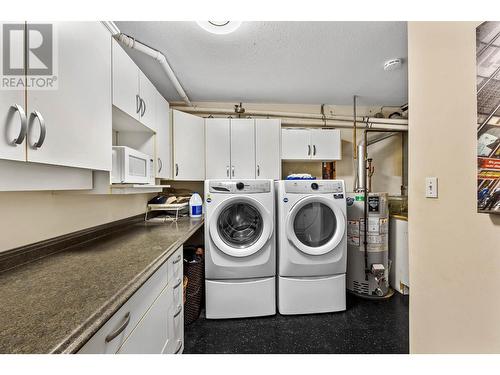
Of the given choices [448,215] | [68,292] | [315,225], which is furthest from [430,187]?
[68,292]

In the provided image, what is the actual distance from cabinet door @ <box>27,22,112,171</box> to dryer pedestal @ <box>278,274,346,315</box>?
1715 millimetres

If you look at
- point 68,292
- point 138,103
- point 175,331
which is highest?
point 138,103

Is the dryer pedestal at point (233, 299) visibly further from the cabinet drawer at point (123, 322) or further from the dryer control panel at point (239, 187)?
the cabinet drawer at point (123, 322)

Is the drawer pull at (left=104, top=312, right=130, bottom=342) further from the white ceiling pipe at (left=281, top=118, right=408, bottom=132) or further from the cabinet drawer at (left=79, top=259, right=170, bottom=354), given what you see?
the white ceiling pipe at (left=281, top=118, right=408, bottom=132)

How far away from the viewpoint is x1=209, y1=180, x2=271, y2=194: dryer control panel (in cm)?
186

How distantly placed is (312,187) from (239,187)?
67cm

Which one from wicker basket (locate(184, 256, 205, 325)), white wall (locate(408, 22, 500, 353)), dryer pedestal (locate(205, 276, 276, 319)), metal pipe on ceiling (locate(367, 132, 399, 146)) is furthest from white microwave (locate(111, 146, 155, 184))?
metal pipe on ceiling (locate(367, 132, 399, 146))

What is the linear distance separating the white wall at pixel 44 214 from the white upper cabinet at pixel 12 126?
0.43m

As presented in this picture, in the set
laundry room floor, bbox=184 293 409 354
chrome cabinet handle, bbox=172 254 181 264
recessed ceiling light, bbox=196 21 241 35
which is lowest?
laundry room floor, bbox=184 293 409 354

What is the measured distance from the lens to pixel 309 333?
169cm

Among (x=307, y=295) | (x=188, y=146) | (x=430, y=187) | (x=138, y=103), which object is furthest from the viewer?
(x=188, y=146)

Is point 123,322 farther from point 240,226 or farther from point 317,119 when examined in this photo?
point 317,119

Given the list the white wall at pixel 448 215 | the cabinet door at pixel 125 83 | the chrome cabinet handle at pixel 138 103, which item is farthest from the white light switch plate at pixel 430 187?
the chrome cabinet handle at pixel 138 103
